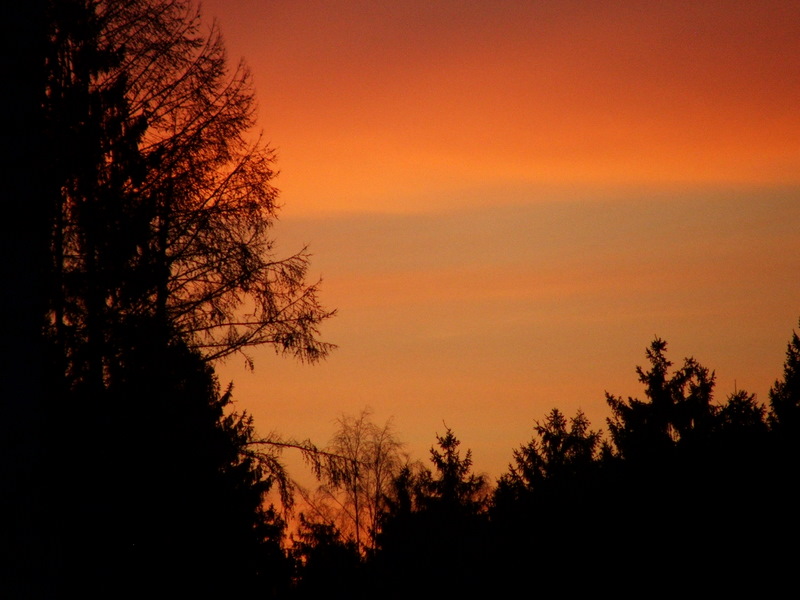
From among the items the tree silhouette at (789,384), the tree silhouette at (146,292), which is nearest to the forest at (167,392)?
the tree silhouette at (146,292)

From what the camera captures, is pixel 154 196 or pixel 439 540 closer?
pixel 154 196

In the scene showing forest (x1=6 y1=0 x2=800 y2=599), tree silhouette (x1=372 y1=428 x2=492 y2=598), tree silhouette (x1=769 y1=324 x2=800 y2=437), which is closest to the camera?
forest (x1=6 y1=0 x2=800 y2=599)

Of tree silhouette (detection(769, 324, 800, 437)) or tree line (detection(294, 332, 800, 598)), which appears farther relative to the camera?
tree silhouette (detection(769, 324, 800, 437))

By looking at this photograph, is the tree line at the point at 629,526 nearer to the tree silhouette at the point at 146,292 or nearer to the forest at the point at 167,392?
the forest at the point at 167,392

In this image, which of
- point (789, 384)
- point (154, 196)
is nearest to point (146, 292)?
point (154, 196)

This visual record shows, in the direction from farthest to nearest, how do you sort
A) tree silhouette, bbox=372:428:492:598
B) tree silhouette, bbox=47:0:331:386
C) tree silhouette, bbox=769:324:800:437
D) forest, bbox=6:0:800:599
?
1. tree silhouette, bbox=769:324:800:437
2. tree silhouette, bbox=372:428:492:598
3. tree silhouette, bbox=47:0:331:386
4. forest, bbox=6:0:800:599

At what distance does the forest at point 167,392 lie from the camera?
28.3ft

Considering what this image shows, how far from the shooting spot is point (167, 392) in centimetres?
1125

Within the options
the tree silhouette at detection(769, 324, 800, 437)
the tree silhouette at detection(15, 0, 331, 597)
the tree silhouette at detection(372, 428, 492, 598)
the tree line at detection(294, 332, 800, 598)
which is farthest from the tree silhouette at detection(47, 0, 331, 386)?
the tree silhouette at detection(769, 324, 800, 437)

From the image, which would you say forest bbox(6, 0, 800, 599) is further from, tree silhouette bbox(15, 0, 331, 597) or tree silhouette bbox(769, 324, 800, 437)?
tree silhouette bbox(769, 324, 800, 437)

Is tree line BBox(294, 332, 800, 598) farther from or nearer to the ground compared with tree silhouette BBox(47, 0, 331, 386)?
nearer to the ground

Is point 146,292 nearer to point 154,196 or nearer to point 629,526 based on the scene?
point 154,196

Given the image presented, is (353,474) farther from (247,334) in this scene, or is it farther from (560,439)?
(560,439)

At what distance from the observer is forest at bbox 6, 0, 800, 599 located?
8633 millimetres
